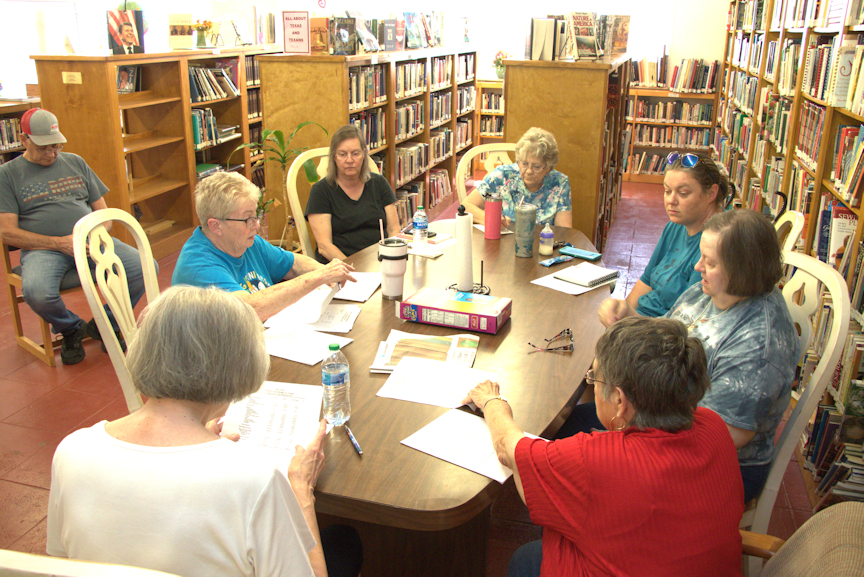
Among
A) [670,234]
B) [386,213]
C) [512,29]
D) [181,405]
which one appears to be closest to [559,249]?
[670,234]

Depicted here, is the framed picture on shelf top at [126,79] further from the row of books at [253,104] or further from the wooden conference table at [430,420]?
the wooden conference table at [430,420]

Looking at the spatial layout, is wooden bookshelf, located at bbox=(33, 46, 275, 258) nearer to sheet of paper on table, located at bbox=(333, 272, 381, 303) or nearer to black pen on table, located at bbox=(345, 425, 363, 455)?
sheet of paper on table, located at bbox=(333, 272, 381, 303)

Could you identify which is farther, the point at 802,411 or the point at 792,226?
the point at 792,226

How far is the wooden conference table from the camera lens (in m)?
1.29

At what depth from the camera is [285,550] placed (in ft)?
3.40

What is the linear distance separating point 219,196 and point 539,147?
187 centimetres

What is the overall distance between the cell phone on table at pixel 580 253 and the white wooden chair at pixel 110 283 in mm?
1723

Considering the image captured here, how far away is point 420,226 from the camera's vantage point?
9.53ft

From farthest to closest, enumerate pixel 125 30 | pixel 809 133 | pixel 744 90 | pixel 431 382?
pixel 744 90
pixel 125 30
pixel 809 133
pixel 431 382

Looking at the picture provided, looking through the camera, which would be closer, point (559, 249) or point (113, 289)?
point (113, 289)

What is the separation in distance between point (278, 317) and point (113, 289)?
1.95 feet

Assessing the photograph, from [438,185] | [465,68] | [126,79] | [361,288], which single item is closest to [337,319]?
[361,288]

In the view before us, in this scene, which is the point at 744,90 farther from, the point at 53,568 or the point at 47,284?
the point at 53,568

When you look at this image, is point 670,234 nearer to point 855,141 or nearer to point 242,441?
point 855,141
